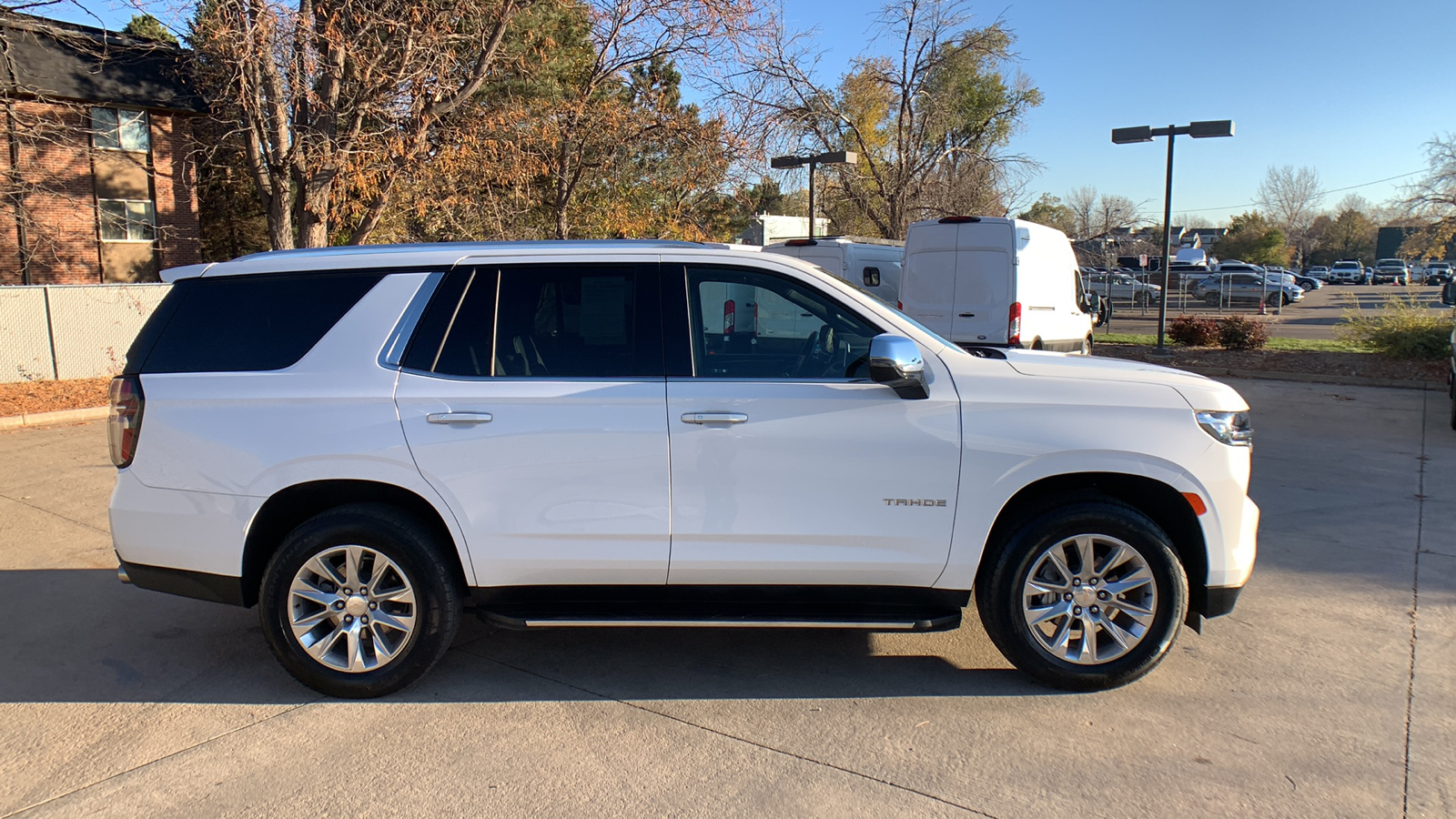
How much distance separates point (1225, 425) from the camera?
399 cm

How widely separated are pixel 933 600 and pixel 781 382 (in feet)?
3.72

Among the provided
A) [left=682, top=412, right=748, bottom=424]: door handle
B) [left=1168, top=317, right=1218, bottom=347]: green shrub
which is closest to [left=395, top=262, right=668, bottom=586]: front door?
[left=682, top=412, right=748, bottom=424]: door handle

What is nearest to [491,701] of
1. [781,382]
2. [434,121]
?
[781,382]

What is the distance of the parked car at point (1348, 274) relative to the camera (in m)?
65.0

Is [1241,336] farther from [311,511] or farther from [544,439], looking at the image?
[311,511]

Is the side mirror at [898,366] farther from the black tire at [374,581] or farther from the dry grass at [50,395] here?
the dry grass at [50,395]

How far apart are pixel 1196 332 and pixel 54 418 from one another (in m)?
19.5

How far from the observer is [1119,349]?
2020cm

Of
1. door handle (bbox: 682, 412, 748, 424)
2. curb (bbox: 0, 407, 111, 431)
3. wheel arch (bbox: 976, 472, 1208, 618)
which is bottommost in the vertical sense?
curb (bbox: 0, 407, 111, 431)

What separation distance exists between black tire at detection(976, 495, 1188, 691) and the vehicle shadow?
18 cm

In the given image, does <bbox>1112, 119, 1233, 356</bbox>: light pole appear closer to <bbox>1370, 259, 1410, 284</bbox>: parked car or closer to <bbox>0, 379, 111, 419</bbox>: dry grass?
<bbox>0, 379, 111, 419</bbox>: dry grass

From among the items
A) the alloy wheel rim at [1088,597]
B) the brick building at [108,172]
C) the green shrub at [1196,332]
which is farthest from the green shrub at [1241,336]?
the brick building at [108,172]

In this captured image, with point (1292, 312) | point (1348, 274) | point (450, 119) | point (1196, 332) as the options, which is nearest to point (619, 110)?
point (450, 119)

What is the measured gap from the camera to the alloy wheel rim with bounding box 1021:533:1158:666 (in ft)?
13.1
